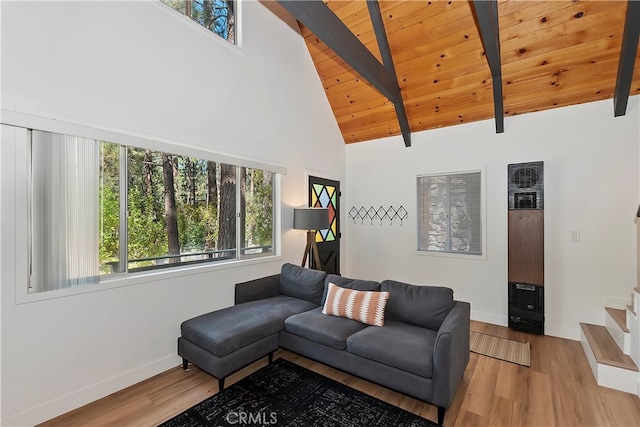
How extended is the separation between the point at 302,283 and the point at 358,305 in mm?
892

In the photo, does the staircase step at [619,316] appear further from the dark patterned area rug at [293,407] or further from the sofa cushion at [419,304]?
the dark patterned area rug at [293,407]

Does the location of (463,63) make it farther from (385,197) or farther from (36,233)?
(36,233)

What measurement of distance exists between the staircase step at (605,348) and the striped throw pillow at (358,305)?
1915 millimetres

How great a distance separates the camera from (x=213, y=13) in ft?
10.5

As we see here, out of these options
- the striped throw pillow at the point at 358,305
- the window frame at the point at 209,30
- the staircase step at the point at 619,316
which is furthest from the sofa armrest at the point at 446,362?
the window frame at the point at 209,30

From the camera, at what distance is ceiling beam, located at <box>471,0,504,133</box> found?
8.05ft

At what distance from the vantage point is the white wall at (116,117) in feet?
6.25

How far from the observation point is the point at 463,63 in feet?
11.6

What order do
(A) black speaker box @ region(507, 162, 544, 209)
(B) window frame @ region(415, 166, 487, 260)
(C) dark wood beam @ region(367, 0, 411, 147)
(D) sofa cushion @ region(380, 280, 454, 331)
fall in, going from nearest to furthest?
(D) sofa cushion @ region(380, 280, 454, 331) < (C) dark wood beam @ region(367, 0, 411, 147) < (A) black speaker box @ region(507, 162, 544, 209) < (B) window frame @ region(415, 166, 487, 260)

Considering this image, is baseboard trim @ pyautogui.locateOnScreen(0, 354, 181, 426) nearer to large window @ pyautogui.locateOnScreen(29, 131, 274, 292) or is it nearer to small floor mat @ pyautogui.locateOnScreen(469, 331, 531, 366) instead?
large window @ pyautogui.locateOnScreen(29, 131, 274, 292)

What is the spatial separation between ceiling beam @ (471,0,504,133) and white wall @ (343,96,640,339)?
506mm

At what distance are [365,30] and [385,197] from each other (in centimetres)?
247

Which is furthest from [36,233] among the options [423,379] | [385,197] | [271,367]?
[385,197]

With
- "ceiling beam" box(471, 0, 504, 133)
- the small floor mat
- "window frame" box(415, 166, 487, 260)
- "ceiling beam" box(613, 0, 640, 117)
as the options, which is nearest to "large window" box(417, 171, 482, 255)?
"window frame" box(415, 166, 487, 260)
